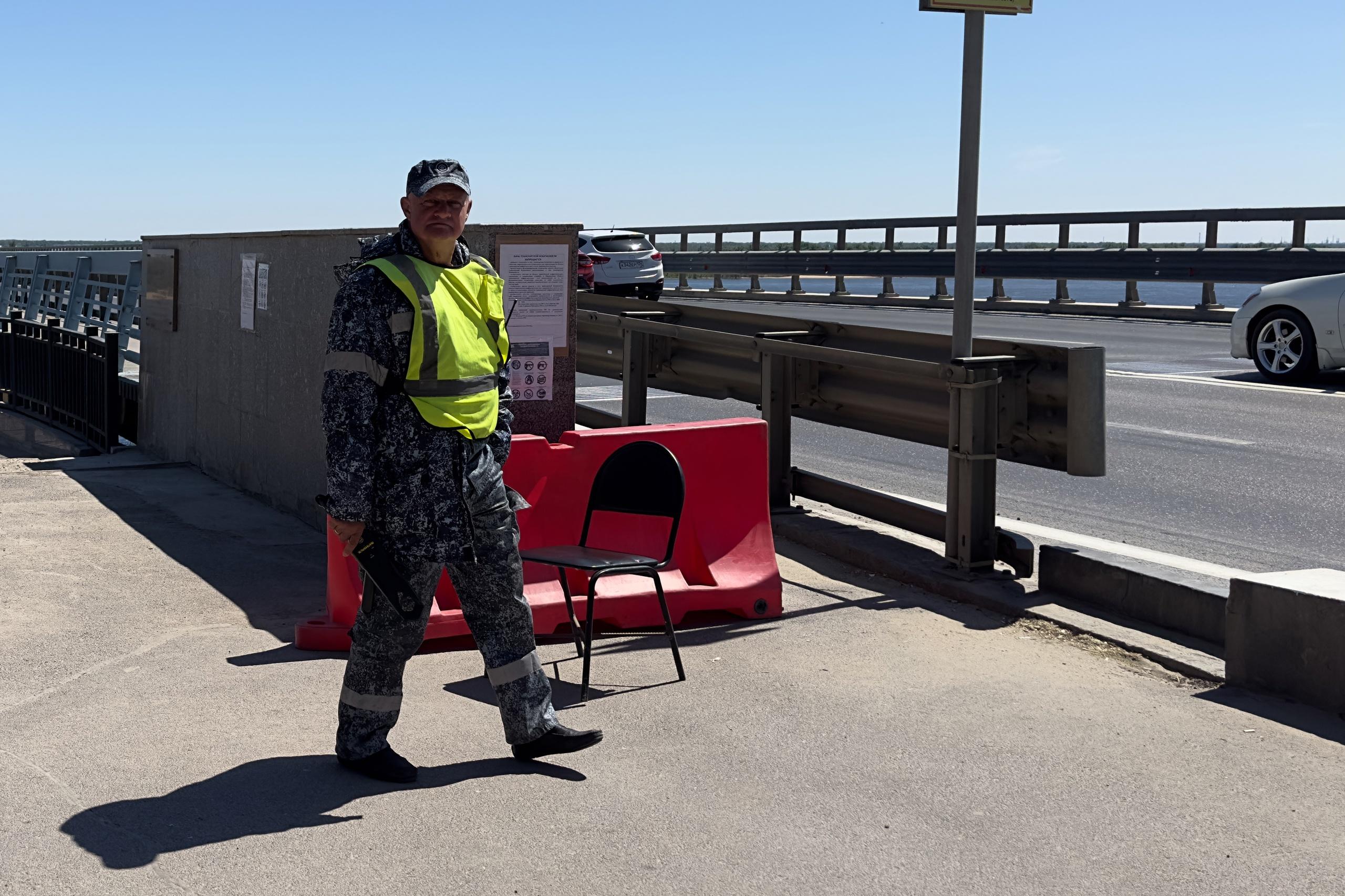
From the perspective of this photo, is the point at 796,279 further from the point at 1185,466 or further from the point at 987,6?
the point at 987,6

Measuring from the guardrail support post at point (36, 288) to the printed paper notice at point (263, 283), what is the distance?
14.5 metres

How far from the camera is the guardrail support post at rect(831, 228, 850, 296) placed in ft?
110

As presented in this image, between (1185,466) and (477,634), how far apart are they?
7.64 meters

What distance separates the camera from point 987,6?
7.05 m

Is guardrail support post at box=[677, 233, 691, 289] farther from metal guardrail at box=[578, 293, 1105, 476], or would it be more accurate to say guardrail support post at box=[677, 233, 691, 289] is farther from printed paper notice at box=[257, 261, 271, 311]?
printed paper notice at box=[257, 261, 271, 311]

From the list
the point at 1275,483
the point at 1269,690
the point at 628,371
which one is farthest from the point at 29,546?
the point at 1275,483

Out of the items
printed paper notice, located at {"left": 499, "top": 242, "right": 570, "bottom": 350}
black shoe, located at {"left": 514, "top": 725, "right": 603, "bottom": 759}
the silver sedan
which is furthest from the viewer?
the silver sedan

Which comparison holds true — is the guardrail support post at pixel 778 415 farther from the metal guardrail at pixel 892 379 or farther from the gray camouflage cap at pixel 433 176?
the gray camouflage cap at pixel 433 176

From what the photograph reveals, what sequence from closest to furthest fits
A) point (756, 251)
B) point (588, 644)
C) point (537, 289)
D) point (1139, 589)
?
point (588, 644) → point (1139, 589) → point (537, 289) → point (756, 251)

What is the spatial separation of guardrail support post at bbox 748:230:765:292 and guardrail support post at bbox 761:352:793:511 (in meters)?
26.9

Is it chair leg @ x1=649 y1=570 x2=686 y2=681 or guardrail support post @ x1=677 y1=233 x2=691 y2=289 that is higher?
guardrail support post @ x1=677 y1=233 x2=691 y2=289

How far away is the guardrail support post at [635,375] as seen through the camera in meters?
9.83

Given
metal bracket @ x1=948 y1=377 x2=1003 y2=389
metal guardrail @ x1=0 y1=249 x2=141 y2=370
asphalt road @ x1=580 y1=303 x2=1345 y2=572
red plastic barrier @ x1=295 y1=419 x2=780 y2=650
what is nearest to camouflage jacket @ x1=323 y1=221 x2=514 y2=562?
red plastic barrier @ x1=295 y1=419 x2=780 y2=650

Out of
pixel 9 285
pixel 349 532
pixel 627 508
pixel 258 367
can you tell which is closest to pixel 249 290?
pixel 258 367
